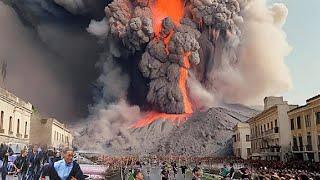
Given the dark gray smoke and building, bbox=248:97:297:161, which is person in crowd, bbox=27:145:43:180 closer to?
the dark gray smoke

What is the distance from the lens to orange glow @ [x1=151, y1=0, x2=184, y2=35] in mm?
57531

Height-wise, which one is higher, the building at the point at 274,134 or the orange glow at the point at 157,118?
the orange glow at the point at 157,118

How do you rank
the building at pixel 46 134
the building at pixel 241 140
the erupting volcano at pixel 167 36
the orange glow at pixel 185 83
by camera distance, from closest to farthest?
1. the building at pixel 46 134
2. the building at pixel 241 140
3. the erupting volcano at pixel 167 36
4. the orange glow at pixel 185 83

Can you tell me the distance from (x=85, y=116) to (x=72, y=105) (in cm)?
296

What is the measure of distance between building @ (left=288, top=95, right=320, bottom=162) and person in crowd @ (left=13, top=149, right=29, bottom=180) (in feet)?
78.7

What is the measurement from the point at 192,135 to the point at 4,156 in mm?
34391

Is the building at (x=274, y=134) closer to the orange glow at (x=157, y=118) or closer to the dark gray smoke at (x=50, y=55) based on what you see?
the orange glow at (x=157, y=118)

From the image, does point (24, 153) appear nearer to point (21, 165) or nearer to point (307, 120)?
point (21, 165)

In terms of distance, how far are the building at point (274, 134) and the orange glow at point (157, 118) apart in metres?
13.0

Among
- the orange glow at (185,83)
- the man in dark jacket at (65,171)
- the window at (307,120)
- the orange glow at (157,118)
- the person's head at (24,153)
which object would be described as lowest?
the man in dark jacket at (65,171)

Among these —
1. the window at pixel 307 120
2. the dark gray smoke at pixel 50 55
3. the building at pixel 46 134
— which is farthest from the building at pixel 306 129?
the dark gray smoke at pixel 50 55

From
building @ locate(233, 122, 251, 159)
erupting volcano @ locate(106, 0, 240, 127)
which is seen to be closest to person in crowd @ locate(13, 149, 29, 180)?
building @ locate(233, 122, 251, 159)

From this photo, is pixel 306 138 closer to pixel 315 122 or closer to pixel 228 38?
pixel 315 122

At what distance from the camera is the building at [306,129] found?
3174cm
